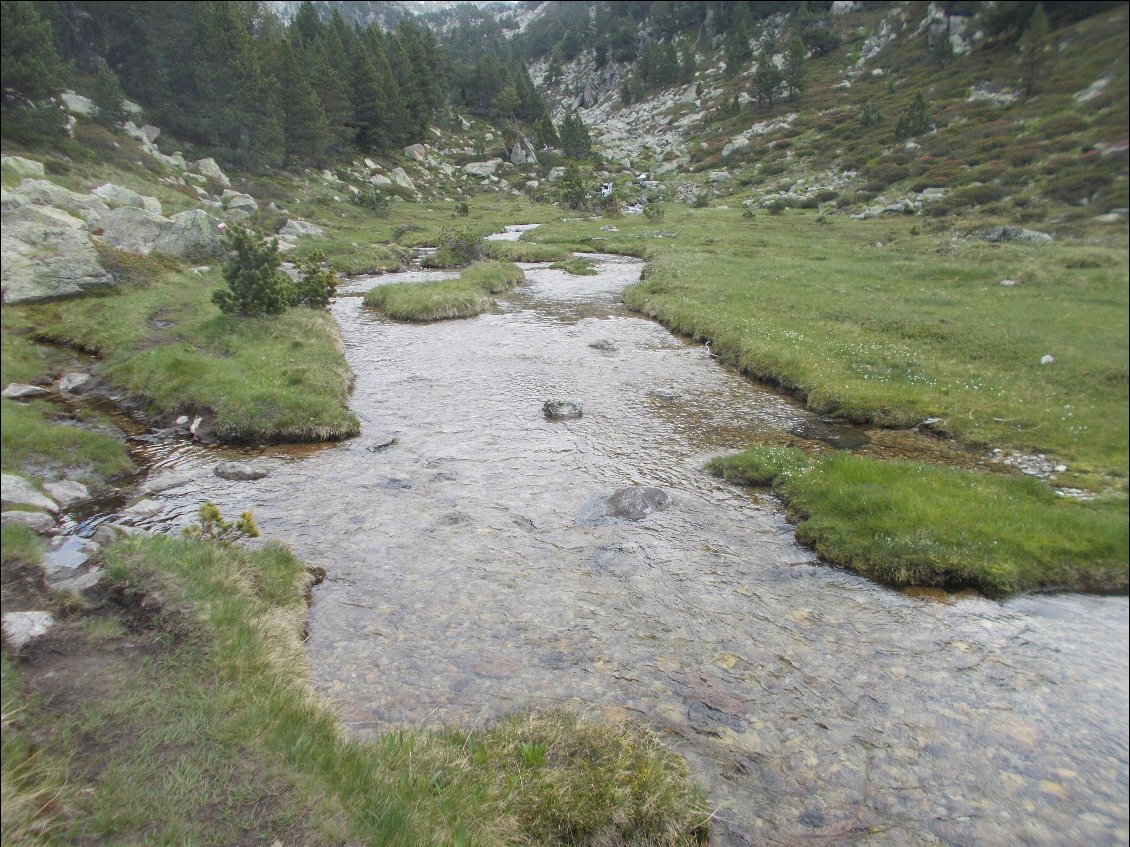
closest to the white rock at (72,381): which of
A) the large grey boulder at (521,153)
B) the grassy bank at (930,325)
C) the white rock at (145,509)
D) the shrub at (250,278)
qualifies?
the white rock at (145,509)

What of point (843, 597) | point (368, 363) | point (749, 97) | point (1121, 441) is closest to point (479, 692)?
point (843, 597)

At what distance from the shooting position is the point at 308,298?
3153 cm

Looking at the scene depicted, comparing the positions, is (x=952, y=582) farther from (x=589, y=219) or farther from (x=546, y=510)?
(x=589, y=219)

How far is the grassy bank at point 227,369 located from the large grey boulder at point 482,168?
96.9 m

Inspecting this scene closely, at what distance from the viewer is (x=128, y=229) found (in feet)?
28.4

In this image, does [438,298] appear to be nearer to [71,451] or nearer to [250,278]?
[250,278]

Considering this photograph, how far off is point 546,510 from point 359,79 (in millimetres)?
102529

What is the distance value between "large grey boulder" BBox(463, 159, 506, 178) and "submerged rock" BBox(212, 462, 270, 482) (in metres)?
108

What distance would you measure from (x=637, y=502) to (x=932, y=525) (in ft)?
21.2

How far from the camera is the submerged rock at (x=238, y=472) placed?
1609cm

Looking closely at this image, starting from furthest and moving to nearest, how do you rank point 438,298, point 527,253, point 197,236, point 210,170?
point 210,170
point 527,253
point 438,298
point 197,236

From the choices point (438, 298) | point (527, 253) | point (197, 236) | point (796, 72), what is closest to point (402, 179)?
point (527, 253)

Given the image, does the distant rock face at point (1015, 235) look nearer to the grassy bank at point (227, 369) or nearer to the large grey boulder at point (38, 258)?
the large grey boulder at point (38, 258)

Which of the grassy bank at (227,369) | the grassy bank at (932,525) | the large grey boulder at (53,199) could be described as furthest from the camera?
the grassy bank at (227,369)
